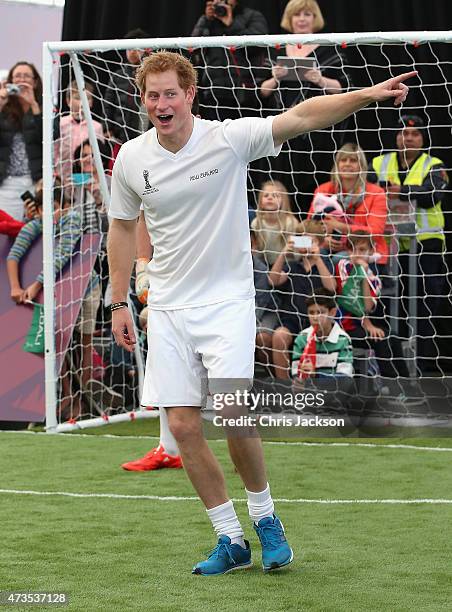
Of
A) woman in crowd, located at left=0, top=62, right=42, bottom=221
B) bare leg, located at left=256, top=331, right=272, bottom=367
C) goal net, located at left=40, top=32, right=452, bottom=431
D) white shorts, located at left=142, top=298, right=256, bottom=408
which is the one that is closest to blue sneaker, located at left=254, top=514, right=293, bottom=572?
white shorts, located at left=142, top=298, right=256, bottom=408

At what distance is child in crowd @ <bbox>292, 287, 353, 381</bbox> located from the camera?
9875 millimetres

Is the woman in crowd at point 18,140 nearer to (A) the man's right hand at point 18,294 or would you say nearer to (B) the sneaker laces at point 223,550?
(A) the man's right hand at point 18,294

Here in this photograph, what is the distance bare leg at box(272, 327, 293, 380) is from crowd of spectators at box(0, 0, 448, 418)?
0.04ft

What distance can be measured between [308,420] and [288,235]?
2072mm

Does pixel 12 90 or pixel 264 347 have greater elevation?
pixel 12 90

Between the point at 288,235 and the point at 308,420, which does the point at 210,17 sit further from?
the point at 308,420

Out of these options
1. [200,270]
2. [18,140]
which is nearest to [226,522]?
[200,270]

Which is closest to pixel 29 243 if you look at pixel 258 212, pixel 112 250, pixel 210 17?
pixel 258 212

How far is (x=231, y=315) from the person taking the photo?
5.14 m

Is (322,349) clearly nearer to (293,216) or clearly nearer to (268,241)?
(268,241)

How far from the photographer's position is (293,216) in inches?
410

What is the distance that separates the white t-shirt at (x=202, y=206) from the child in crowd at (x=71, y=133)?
205 inches

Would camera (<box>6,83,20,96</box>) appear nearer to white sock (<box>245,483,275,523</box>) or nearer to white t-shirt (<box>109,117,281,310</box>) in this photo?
white t-shirt (<box>109,117,281,310</box>)

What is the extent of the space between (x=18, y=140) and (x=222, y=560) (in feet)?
20.9
